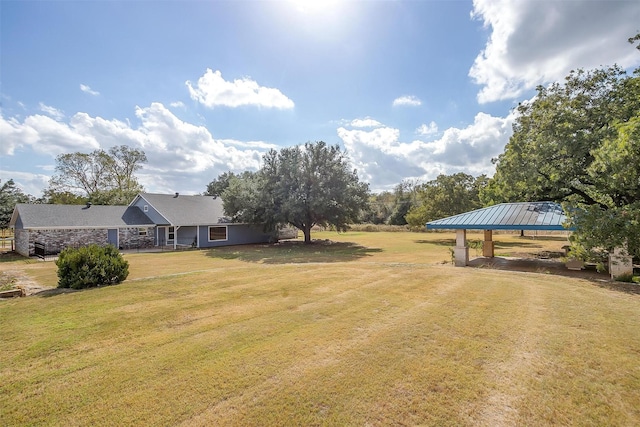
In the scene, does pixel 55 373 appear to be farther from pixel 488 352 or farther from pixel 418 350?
pixel 488 352

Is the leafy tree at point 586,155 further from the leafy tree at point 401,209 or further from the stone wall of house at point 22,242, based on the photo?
the leafy tree at point 401,209

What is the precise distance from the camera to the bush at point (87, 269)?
9.22 metres

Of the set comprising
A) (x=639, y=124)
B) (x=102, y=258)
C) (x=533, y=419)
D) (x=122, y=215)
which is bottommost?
(x=533, y=419)

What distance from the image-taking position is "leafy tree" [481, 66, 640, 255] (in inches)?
372

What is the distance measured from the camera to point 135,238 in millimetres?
24203

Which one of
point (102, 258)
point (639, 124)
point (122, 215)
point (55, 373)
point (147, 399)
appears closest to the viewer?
point (147, 399)

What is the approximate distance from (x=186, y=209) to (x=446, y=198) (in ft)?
81.9

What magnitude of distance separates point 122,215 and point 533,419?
93.2 ft

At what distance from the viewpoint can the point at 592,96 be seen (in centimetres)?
1422

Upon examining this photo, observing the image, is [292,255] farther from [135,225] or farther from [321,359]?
[321,359]

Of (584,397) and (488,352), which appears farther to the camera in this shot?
(488,352)

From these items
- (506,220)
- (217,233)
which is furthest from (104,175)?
(506,220)

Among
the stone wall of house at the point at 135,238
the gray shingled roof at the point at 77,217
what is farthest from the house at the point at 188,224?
the gray shingled roof at the point at 77,217

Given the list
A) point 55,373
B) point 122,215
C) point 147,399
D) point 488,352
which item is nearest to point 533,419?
point 488,352
